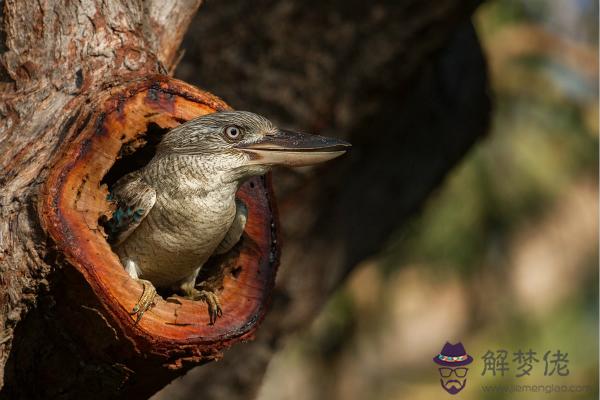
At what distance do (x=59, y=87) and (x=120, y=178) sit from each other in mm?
584

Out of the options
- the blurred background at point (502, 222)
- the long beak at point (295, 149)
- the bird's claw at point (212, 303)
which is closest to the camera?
the bird's claw at point (212, 303)

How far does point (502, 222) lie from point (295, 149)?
6099mm

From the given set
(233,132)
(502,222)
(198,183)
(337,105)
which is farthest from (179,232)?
(502,222)

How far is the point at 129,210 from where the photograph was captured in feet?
10.8

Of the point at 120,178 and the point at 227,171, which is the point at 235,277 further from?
the point at 120,178

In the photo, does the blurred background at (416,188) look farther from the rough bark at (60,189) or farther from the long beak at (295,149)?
the long beak at (295,149)

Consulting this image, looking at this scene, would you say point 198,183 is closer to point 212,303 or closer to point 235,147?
point 235,147

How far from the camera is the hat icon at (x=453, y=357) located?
5.48 meters

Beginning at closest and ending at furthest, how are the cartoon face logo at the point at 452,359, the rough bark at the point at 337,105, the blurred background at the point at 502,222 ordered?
the rough bark at the point at 337,105, the cartoon face logo at the point at 452,359, the blurred background at the point at 502,222

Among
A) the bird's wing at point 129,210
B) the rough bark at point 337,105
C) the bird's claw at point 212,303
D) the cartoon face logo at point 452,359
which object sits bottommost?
the bird's claw at point 212,303

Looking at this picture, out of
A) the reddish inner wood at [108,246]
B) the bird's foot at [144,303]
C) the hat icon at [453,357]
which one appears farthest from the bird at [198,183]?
the hat icon at [453,357]

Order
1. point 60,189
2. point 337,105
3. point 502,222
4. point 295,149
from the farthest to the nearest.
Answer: point 502,222 → point 337,105 → point 295,149 → point 60,189

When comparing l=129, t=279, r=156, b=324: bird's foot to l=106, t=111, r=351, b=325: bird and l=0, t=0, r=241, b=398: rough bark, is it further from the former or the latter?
l=106, t=111, r=351, b=325: bird

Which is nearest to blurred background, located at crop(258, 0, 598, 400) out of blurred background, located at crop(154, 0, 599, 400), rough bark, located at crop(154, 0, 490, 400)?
blurred background, located at crop(154, 0, 599, 400)
